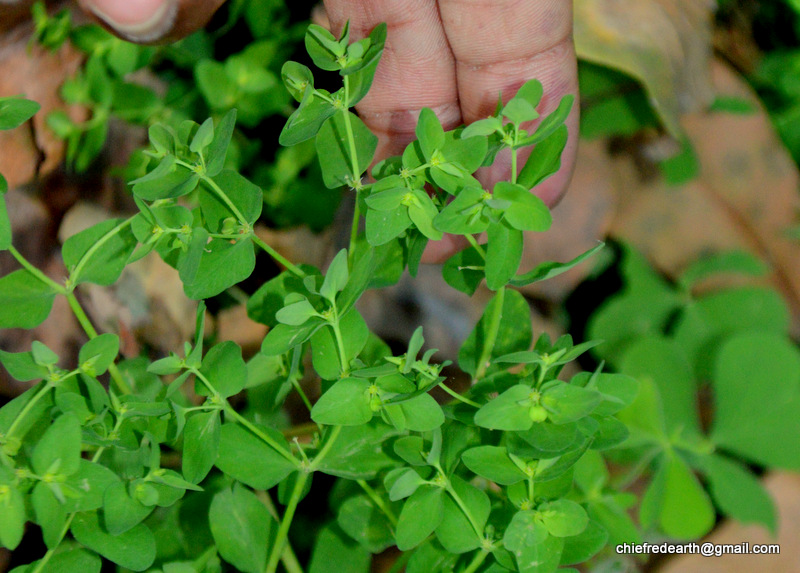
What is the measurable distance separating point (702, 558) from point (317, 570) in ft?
2.63

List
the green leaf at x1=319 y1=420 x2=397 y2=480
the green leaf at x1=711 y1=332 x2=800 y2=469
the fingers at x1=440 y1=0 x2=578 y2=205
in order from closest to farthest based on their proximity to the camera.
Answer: the green leaf at x1=319 y1=420 x2=397 y2=480 → the fingers at x1=440 y1=0 x2=578 y2=205 → the green leaf at x1=711 y1=332 x2=800 y2=469

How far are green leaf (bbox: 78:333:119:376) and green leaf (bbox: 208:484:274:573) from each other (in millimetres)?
155

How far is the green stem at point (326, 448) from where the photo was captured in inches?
22.8

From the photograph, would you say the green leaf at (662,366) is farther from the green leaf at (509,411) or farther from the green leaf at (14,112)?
the green leaf at (14,112)

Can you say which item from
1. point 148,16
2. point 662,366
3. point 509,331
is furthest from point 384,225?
point 662,366

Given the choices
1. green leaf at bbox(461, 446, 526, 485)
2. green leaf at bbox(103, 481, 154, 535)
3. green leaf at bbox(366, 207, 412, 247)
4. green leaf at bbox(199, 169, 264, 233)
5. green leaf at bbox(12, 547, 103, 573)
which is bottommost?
green leaf at bbox(12, 547, 103, 573)

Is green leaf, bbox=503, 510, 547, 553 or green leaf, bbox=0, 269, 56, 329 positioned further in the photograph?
green leaf, bbox=0, 269, 56, 329

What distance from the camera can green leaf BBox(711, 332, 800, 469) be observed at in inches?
48.9

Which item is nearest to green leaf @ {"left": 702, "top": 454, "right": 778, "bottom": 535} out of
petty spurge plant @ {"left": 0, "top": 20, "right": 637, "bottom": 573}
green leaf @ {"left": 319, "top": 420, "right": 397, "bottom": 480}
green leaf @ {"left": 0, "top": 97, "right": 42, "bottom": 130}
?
petty spurge plant @ {"left": 0, "top": 20, "right": 637, "bottom": 573}

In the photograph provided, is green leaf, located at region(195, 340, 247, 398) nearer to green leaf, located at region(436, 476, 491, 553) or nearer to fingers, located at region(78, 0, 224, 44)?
green leaf, located at region(436, 476, 491, 553)

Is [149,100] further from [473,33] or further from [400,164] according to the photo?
[400,164]

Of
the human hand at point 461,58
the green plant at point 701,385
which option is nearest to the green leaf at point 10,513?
the human hand at point 461,58

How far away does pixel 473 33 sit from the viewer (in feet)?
3.14

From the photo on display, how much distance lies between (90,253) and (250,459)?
23 centimetres
